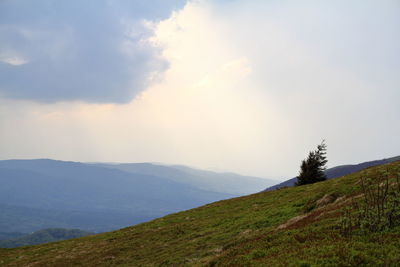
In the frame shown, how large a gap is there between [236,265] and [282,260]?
2.51 metres

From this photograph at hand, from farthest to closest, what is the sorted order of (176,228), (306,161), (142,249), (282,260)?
(306,161), (176,228), (142,249), (282,260)

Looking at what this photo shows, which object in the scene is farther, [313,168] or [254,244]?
[313,168]

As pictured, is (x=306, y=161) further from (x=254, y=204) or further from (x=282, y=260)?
(x=282, y=260)

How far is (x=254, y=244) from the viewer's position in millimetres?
18000

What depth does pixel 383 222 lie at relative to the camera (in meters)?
14.5

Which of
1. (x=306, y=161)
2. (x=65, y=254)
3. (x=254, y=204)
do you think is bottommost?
(x=65, y=254)

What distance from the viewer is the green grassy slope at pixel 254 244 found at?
1213 centimetres

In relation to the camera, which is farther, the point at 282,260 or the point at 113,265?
the point at 113,265

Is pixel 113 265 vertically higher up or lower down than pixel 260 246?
lower down

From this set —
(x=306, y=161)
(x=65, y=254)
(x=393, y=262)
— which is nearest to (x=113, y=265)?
(x=65, y=254)

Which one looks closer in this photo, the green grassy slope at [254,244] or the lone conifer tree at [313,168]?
the green grassy slope at [254,244]

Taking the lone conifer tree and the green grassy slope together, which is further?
the lone conifer tree

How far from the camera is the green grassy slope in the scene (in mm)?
12133

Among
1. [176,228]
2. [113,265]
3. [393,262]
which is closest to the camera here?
[393,262]
